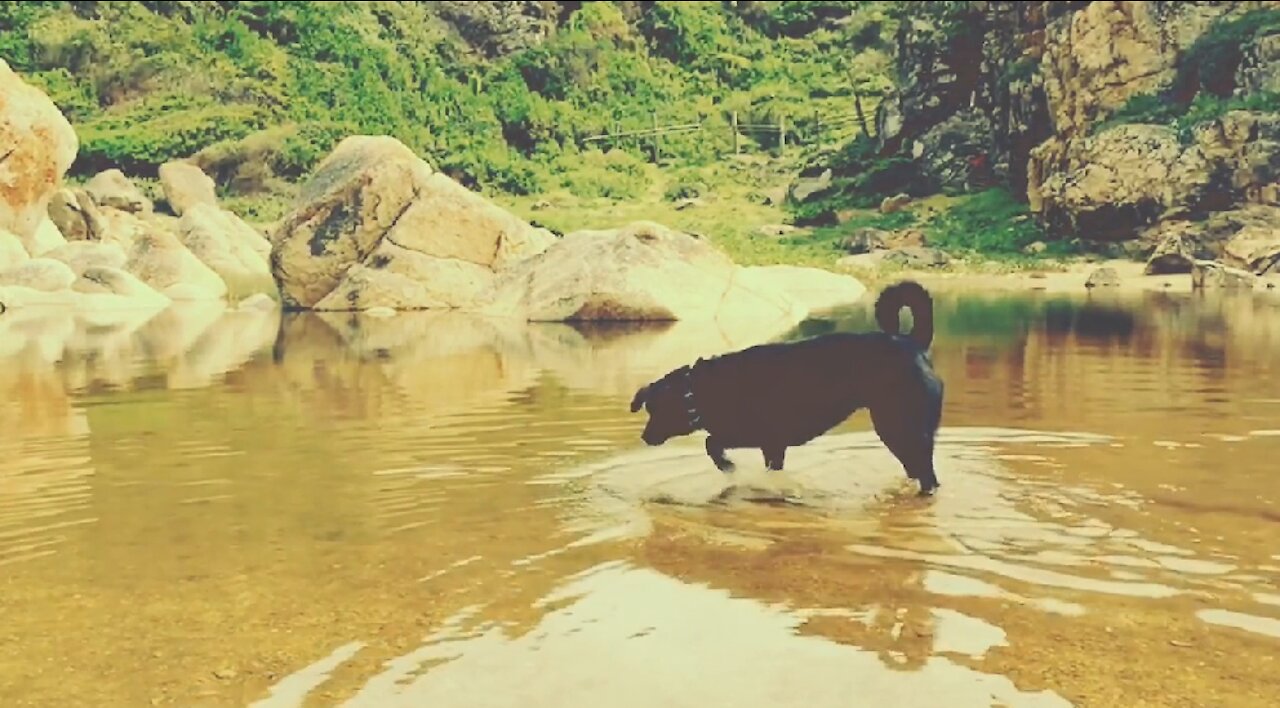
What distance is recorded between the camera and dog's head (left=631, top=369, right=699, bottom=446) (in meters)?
9.09

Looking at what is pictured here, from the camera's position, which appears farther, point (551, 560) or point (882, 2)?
point (882, 2)

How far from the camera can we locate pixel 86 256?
31.9 meters

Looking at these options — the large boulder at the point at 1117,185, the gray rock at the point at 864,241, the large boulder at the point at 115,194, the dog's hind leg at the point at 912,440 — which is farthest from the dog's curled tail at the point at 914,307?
the large boulder at the point at 115,194

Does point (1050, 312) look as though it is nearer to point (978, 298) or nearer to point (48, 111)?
point (978, 298)

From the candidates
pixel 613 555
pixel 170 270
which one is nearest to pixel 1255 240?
pixel 170 270

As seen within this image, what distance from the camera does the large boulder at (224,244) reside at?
47.6m

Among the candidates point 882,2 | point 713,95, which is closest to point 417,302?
point 713,95

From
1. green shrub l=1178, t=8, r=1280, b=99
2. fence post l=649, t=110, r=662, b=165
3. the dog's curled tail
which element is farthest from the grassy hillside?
the dog's curled tail

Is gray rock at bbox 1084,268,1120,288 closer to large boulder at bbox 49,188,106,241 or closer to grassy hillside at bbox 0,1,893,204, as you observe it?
large boulder at bbox 49,188,106,241

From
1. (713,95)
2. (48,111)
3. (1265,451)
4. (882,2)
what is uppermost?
(882,2)

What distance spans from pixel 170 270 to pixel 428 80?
4875 cm

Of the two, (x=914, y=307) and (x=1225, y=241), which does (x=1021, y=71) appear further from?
(x=914, y=307)

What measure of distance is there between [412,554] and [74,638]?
5.95 ft

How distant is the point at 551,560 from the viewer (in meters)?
6.77
